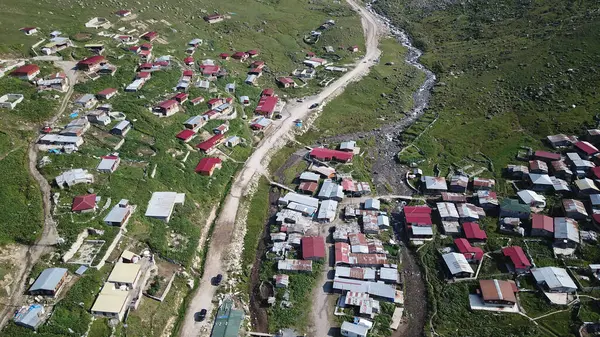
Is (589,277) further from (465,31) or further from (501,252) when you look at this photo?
(465,31)

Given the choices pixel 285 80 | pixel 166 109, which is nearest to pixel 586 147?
pixel 285 80

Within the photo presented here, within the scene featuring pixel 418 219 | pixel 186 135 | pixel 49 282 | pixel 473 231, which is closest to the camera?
pixel 49 282

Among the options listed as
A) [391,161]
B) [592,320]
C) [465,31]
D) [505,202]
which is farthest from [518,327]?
[465,31]

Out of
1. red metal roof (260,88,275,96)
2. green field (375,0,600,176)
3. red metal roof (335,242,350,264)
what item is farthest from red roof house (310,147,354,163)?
red metal roof (335,242,350,264)

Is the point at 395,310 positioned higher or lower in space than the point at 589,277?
lower

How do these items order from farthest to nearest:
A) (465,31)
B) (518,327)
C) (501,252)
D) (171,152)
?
(465,31) → (171,152) → (501,252) → (518,327)

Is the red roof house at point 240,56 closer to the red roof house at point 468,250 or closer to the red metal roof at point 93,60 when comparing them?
the red metal roof at point 93,60

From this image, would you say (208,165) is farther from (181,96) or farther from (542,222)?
(542,222)

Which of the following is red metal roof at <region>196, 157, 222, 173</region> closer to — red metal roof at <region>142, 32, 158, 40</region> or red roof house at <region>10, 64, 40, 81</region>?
red roof house at <region>10, 64, 40, 81</region>
